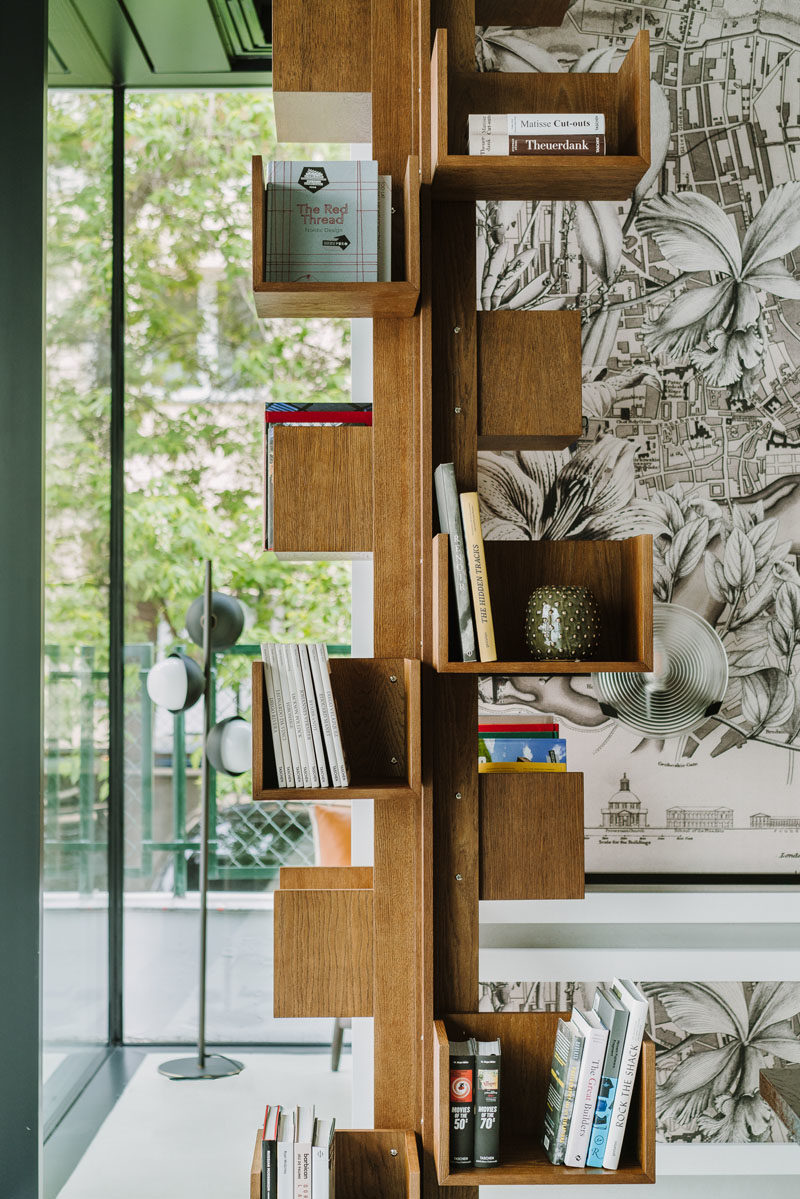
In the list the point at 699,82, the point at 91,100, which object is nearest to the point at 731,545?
the point at 699,82

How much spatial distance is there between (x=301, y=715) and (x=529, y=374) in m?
0.67

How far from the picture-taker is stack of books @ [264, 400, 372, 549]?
69.4 inches

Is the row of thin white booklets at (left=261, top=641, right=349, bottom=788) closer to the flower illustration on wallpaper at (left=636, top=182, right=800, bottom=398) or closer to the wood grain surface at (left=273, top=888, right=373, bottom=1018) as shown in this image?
the wood grain surface at (left=273, top=888, right=373, bottom=1018)

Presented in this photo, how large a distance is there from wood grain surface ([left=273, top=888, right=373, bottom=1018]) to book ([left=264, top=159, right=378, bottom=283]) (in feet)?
3.36

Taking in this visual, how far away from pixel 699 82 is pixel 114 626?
2301mm

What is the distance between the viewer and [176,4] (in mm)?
2871

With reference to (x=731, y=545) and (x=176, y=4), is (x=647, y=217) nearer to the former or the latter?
(x=731, y=545)

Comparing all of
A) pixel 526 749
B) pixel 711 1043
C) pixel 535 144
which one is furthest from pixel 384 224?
pixel 711 1043

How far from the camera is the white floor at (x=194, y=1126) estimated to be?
2.54 meters

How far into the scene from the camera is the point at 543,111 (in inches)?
67.9

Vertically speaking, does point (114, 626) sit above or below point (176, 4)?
below

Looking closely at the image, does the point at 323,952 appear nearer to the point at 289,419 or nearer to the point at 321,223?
the point at 289,419

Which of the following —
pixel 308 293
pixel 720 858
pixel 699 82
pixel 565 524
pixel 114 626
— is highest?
pixel 699 82

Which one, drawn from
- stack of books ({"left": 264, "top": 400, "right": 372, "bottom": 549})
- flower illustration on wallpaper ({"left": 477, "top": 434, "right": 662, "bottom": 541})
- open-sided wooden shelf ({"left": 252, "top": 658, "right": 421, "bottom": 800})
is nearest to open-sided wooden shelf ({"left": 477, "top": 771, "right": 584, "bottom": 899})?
open-sided wooden shelf ({"left": 252, "top": 658, "right": 421, "bottom": 800})
